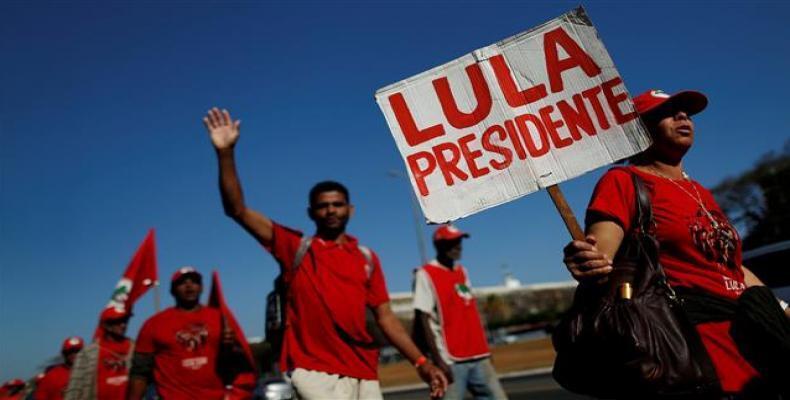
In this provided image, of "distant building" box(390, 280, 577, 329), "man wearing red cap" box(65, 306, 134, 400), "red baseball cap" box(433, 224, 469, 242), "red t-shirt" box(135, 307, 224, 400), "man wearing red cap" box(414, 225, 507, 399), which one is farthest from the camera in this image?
"distant building" box(390, 280, 577, 329)

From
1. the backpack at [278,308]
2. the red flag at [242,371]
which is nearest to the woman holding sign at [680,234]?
the backpack at [278,308]

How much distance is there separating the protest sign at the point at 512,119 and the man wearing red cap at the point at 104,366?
5333 millimetres

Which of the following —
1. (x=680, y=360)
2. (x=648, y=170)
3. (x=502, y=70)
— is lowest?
(x=680, y=360)

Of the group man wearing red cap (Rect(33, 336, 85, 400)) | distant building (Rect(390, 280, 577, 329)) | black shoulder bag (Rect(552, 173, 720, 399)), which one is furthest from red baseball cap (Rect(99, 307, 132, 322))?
distant building (Rect(390, 280, 577, 329))

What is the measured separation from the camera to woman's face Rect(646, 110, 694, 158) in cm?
274

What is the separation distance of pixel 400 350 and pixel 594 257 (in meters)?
2.06

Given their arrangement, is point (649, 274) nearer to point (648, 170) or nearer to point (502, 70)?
point (648, 170)

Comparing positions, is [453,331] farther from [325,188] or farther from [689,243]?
[689,243]

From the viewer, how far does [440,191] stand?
280 cm

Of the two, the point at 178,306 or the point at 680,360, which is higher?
the point at 178,306

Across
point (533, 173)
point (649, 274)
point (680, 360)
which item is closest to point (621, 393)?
point (680, 360)

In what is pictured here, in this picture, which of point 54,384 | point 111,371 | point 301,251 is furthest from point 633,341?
point 54,384

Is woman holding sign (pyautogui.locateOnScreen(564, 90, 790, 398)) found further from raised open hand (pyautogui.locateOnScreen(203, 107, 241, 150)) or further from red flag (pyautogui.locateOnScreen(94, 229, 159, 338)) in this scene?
red flag (pyautogui.locateOnScreen(94, 229, 159, 338))

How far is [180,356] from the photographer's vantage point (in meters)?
5.00
